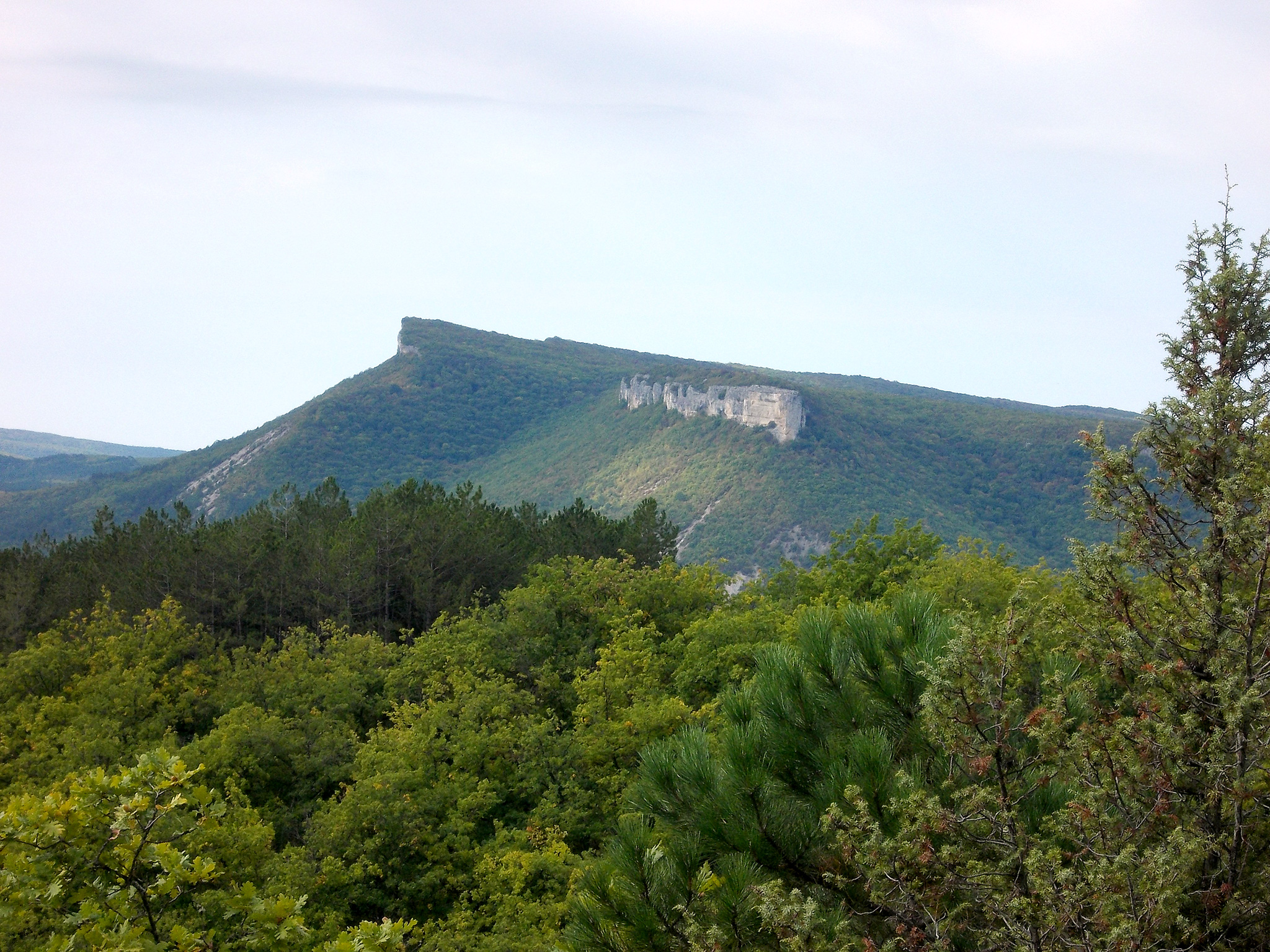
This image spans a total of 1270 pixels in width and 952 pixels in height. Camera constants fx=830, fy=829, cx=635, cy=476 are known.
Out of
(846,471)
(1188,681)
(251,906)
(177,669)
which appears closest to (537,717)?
(177,669)

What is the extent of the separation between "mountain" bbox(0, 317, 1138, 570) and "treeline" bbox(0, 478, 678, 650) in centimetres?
4298

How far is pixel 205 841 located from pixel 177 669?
1935 cm

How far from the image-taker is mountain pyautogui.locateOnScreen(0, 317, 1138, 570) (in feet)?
273

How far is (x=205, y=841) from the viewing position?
554 centimetres

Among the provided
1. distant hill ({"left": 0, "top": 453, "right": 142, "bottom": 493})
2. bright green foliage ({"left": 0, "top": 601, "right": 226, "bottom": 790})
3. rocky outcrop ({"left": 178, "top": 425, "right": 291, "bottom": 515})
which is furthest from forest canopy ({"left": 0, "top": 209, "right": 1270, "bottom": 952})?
distant hill ({"left": 0, "top": 453, "right": 142, "bottom": 493})

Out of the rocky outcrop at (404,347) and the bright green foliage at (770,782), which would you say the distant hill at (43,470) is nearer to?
the rocky outcrop at (404,347)

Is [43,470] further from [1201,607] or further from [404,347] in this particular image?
[1201,607]

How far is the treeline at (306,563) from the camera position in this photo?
93.7 ft

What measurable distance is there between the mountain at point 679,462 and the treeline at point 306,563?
42981 mm

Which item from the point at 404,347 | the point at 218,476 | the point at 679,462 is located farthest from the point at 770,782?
the point at 404,347

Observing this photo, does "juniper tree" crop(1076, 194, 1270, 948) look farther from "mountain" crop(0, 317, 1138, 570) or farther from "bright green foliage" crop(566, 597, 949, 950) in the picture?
"mountain" crop(0, 317, 1138, 570)

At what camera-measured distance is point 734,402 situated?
4063 inches

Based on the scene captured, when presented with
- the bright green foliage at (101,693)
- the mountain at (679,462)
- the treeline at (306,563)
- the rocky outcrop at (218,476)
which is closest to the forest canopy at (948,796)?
the bright green foliage at (101,693)

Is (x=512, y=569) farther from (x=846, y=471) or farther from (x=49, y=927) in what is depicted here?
(x=846, y=471)
